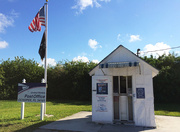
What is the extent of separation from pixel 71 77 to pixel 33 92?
12.6 m

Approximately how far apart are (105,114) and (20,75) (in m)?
20.9

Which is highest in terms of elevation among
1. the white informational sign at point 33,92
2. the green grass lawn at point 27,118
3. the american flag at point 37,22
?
the american flag at point 37,22

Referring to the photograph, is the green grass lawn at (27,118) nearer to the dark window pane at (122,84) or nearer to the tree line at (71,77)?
the dark window pane at (122,84)

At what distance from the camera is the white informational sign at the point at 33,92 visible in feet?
24.6

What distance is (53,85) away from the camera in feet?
69.4

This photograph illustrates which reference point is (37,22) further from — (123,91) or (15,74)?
(15,74)

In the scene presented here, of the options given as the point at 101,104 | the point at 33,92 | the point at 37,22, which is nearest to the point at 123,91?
the point at 101,104

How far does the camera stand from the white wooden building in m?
6.20

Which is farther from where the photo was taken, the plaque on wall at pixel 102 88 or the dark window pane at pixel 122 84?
the dark window pane at pixel 122 84

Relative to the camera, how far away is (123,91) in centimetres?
699

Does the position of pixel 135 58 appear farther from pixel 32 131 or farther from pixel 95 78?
pixel 32 131

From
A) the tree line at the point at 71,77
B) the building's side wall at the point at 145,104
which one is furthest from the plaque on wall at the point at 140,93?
the tree line at the point at 71,77

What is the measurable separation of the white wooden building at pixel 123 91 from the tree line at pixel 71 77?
1062 cm

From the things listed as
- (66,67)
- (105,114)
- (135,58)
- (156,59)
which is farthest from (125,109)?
(66,67)
